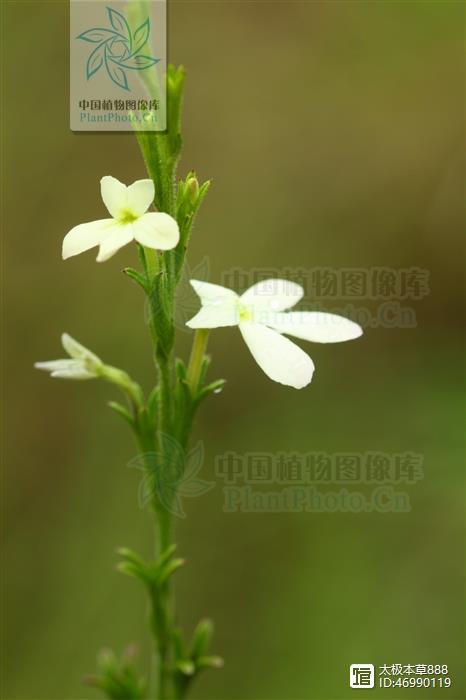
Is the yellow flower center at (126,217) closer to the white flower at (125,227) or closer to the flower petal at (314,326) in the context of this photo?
the white flower at (125,227)

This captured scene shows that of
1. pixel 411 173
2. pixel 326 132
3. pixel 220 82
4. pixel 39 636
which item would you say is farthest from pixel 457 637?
pixel 220 82

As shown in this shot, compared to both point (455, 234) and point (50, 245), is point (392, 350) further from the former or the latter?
point (50, 245)

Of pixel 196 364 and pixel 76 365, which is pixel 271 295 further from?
pixel 76 365

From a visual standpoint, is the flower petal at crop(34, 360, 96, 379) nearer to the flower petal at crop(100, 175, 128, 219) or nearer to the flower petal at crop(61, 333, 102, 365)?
the flower petal at crop(61, 333, 102, 365)

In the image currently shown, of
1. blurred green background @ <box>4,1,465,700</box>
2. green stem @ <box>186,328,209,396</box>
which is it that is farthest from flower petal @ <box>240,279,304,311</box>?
blurred green background @ <box>4,1,465,700</box>

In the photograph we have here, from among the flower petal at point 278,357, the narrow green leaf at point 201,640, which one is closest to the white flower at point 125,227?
the flower petal at point 278,357

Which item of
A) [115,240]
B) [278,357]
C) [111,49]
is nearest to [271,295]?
[278,357]
